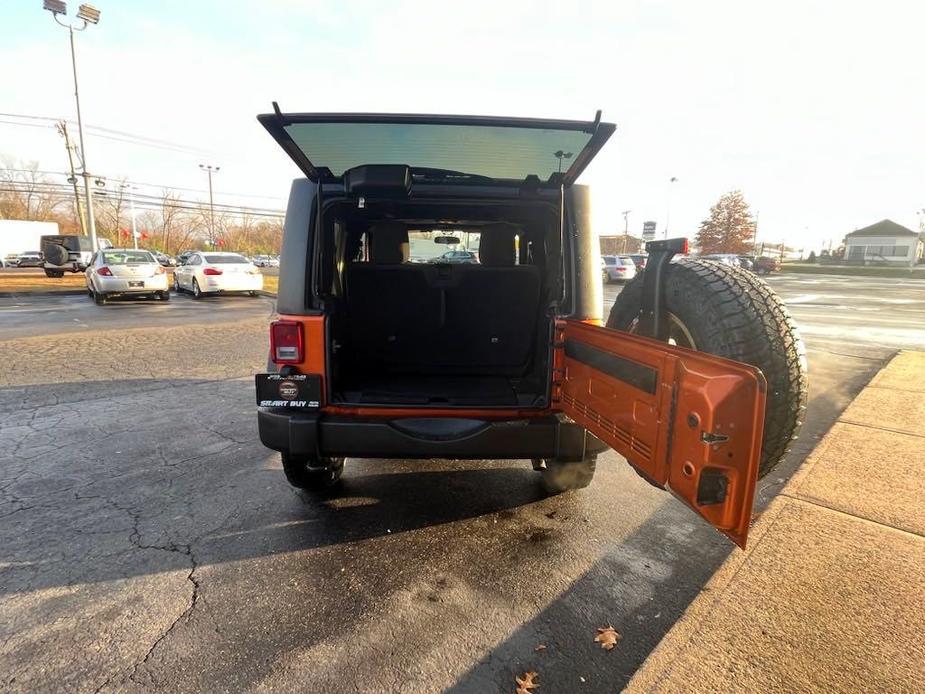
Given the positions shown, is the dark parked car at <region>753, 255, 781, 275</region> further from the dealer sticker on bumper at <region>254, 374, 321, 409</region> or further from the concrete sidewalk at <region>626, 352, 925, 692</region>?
the dealer sticker on bumper at <region>254, 374, 321, 409</region>

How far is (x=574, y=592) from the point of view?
7.81ft

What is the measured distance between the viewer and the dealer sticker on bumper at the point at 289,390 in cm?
276

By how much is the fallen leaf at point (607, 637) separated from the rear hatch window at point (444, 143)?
229 centimetres

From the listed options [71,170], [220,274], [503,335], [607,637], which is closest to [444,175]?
[503,335]

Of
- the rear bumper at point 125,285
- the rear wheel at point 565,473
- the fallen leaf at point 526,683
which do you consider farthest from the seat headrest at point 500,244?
the rear bumper at point 125,285

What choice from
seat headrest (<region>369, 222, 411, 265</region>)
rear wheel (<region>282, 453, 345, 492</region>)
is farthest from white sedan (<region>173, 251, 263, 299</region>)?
rear wheel (<region>282, 453, 345, 492</region>)

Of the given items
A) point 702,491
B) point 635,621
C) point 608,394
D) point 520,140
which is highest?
point 520,140

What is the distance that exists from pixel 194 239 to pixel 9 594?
2861 inches

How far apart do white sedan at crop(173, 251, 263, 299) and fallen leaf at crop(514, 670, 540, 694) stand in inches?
648

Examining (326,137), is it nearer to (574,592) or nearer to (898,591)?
(574,592)

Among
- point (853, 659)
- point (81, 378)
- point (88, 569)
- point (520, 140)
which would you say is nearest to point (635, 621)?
point (853, 659)

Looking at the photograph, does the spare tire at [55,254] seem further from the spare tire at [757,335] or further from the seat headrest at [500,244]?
the spare tire at [757,335]

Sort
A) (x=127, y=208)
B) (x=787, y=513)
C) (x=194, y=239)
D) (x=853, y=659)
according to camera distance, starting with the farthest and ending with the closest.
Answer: (x=194, y=239)
(x=127, y=208)
(x=787, y=513)
(x=853, y=659)

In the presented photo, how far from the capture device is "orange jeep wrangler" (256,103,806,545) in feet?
5.98
